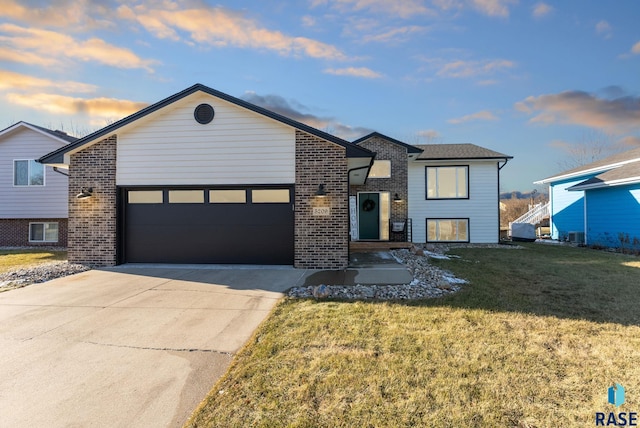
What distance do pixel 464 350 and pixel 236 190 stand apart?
7045 millimetres

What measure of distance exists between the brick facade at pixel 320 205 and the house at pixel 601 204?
42.6 ft

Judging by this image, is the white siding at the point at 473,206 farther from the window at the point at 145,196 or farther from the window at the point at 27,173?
the window at the point at 27,173

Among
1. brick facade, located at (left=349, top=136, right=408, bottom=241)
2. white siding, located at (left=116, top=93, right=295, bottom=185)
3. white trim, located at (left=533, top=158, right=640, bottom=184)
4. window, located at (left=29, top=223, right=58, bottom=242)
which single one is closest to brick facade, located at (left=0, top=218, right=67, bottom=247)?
window, located at (left=29, top=223, right=58, bottom=242)

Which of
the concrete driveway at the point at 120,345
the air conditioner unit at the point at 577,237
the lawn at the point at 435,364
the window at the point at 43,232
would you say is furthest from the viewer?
the air conditioner unit at the point at 577,237

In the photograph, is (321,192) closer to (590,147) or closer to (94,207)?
(94,207)

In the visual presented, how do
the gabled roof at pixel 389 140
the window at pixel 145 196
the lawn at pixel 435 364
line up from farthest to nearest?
1. the gabled roof at pixel 389 140
2. the window at pixel 145 196
3. the lawn at pixel 435 364

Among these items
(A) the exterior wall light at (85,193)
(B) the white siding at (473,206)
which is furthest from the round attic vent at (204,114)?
(B) the white siding at (473,206)

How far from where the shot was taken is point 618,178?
13461mm

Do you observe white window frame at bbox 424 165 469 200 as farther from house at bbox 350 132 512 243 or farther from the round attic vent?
the round attic vent

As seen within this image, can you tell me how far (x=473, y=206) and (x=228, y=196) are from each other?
40.6 ft

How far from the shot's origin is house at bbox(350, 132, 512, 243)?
586 inches

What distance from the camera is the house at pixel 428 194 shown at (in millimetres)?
14891

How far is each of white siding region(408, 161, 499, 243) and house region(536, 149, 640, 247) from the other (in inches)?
174

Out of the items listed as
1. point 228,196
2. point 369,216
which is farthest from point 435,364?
point 369,216
